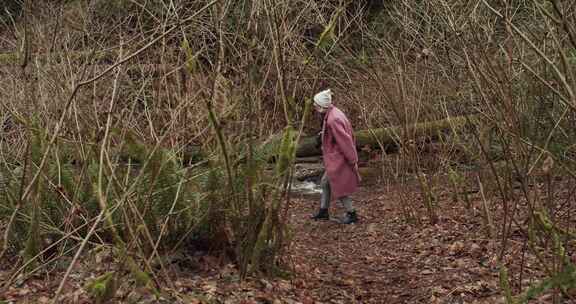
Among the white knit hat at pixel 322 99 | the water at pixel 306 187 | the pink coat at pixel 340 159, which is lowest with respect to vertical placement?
the water at pixel 306 187

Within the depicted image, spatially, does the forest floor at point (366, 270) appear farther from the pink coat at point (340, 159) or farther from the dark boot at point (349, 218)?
the pink coat at point (340, 159)

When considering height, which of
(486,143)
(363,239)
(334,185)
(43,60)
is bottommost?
(363,239)

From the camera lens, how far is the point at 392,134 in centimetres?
975

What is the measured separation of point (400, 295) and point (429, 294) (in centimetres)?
26

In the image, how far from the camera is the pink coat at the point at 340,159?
7497 millimetres

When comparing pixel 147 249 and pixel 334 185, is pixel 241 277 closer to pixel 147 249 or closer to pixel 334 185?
pixel 147 249

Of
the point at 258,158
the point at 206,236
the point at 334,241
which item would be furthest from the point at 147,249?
the point at 334,241

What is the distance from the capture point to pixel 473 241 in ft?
19.4

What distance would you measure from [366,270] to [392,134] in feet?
14.1

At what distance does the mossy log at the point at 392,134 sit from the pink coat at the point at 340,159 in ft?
1.05

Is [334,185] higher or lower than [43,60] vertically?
lower

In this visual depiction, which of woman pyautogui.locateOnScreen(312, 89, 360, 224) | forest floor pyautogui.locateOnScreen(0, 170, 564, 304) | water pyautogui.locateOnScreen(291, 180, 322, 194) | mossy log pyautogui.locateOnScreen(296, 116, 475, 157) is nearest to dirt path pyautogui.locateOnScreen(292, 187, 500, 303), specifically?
forest floor pyautogui.locateOnScreen(0, 170, 564, 304)

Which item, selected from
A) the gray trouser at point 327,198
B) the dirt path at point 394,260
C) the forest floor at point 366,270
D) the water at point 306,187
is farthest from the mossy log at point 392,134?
the dirt path at point 394,260

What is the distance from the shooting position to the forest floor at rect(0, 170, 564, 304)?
410 cm
